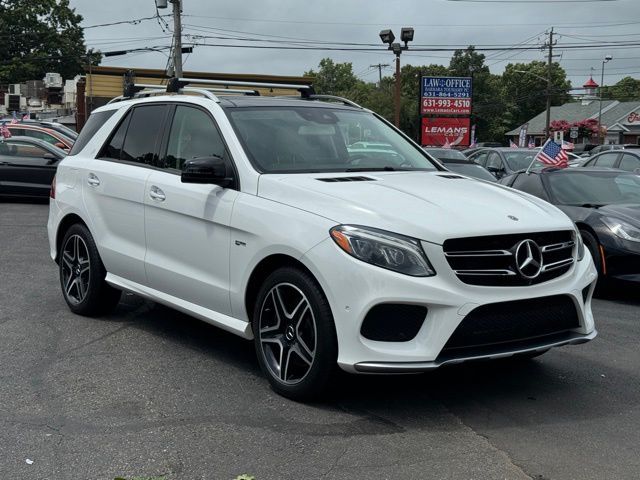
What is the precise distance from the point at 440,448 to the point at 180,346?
2.53m

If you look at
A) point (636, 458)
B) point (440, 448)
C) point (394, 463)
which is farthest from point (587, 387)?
point (394, 463)

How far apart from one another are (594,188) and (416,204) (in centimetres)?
535

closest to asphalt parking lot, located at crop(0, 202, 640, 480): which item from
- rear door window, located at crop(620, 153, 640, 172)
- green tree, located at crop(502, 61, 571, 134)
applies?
rear door window, located at crop(620, 153, 640, 172)

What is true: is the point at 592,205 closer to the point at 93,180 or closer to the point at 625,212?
the point at 625,212

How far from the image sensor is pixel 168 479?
12.1 ft

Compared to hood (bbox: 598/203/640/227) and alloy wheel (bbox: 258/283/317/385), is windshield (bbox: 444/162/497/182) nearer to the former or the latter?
hood (bbox: 598/203/640/227)

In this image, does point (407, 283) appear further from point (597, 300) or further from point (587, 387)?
point (597, 300)

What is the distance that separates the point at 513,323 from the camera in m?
4.38

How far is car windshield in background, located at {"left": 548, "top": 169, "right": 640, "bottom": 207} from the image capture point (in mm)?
8984

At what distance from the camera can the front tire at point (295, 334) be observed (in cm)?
438

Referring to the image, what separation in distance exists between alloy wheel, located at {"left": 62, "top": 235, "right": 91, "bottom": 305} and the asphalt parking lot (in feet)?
1.51

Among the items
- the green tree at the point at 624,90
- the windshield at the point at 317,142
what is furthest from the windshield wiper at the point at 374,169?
the green tree at the point at 624,90

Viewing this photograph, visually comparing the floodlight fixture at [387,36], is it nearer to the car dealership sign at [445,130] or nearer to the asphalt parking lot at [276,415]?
the car dealership sign at [445,130]

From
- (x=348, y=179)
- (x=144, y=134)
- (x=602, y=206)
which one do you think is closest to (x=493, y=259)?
(x=348, y=179)
